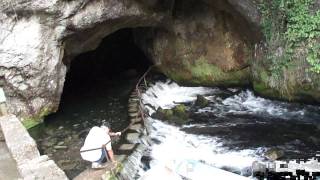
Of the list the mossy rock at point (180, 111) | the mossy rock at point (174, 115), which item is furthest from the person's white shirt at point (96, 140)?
the mossy rock at point (180, 111)

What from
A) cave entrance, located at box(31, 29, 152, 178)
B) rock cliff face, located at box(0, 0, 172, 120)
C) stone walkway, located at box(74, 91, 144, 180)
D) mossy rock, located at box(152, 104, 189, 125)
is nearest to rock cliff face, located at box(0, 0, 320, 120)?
rock cliff face, located at box(0, 0, 172, 120)

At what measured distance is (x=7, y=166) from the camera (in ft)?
30.1

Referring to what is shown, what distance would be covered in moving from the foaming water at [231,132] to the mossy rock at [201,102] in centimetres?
17

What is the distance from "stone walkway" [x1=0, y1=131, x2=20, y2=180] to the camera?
8.80 metres

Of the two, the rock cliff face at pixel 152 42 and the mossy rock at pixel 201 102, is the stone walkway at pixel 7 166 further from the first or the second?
the mossy rock at pixel 201 102

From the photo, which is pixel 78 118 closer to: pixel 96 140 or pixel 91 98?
pixel 91 98

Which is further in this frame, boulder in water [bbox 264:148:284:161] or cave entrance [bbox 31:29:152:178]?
cave entrance [bbox 31:29:152:178]

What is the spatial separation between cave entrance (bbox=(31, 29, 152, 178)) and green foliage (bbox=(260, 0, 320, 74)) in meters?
5.29

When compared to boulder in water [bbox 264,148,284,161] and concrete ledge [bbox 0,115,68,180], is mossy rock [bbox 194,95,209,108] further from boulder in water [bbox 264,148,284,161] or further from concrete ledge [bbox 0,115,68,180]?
concrete ledge [bbox 0,115,68,180]

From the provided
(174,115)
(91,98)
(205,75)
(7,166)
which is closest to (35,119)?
(91,98)

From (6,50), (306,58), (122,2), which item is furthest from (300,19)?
(6,50)

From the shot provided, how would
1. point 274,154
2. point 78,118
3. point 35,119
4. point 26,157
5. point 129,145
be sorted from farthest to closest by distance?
point 78,118
point 35,119
point 129,145
point 274,154
point 26,157

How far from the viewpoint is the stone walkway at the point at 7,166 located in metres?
8.80

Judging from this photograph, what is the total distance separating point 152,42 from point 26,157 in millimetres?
10667
